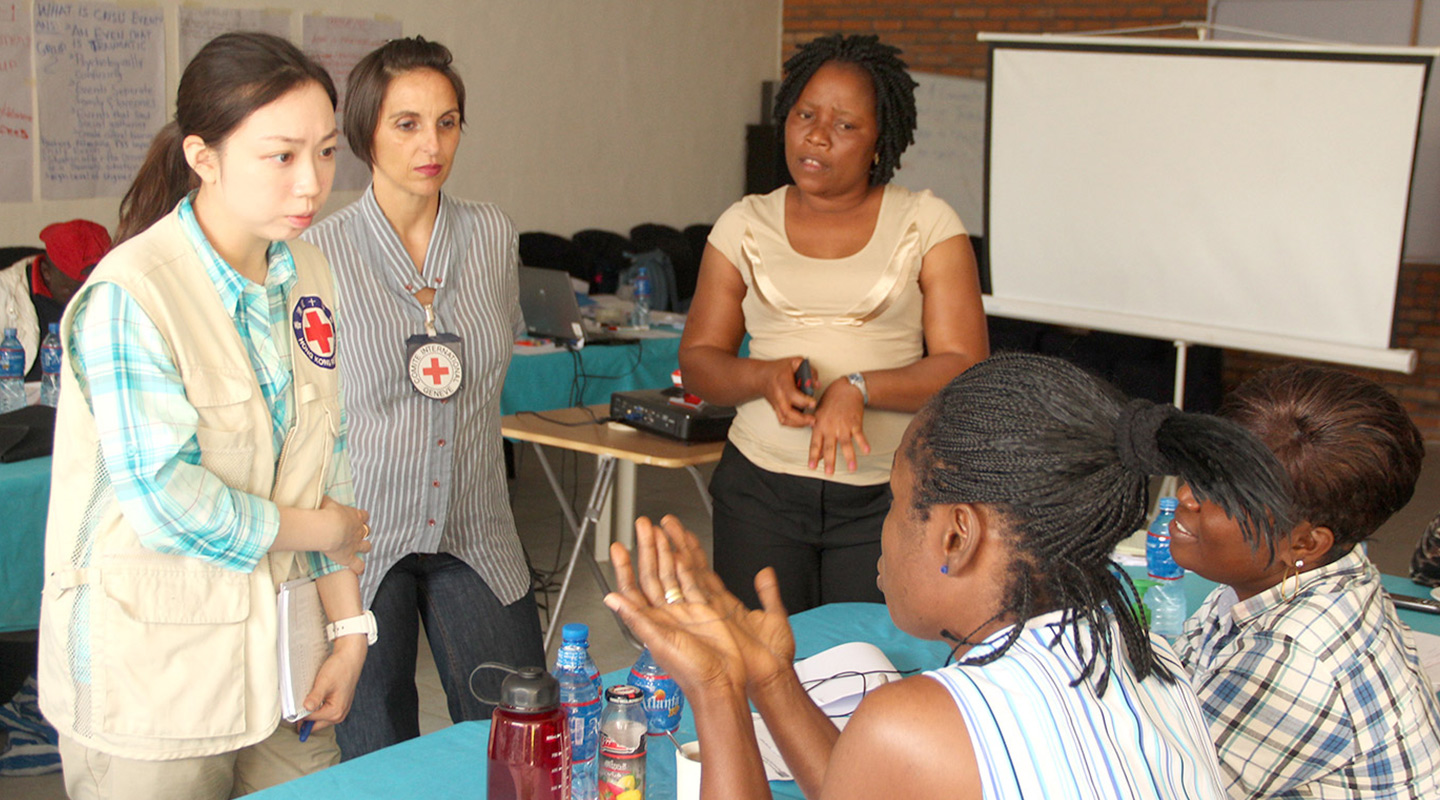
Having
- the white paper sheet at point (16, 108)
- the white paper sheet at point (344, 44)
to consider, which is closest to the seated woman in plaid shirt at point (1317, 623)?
the white paper sheet at point (16, 108)

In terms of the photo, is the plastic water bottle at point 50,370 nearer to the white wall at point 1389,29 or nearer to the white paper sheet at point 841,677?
the white paper sheet at point 841,677

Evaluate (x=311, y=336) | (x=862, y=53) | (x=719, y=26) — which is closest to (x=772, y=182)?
(x=719, y=26)

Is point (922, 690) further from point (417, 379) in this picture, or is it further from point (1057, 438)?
point (417, 379)

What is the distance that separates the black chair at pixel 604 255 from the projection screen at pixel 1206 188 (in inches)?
109

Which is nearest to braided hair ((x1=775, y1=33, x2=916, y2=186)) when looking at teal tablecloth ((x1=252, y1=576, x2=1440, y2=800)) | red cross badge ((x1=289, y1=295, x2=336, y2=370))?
red cross badge ((x1=289, y1=295, x2=336, y2=370))

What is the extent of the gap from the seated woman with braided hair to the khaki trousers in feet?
2.15

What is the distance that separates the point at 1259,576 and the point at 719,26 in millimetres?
7581

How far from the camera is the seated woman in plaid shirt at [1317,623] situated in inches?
55.1

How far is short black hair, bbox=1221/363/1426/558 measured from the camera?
58.5 inches

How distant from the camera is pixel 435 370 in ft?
6.50

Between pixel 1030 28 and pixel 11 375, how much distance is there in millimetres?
6706

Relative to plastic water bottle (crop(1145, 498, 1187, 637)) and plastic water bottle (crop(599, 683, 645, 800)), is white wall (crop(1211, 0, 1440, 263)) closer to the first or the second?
plastic water bottle (crop(1145, 498, 1187, 637))

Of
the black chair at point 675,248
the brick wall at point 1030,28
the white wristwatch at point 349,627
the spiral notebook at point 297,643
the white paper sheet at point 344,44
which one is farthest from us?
the black chair at point 675,248

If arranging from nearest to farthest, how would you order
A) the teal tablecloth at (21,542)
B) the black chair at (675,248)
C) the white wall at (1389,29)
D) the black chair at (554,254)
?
the teal tablecloth at (21,542), the white wall at (1389,29), the black chair at (554,254), the black chair at (675,248)
